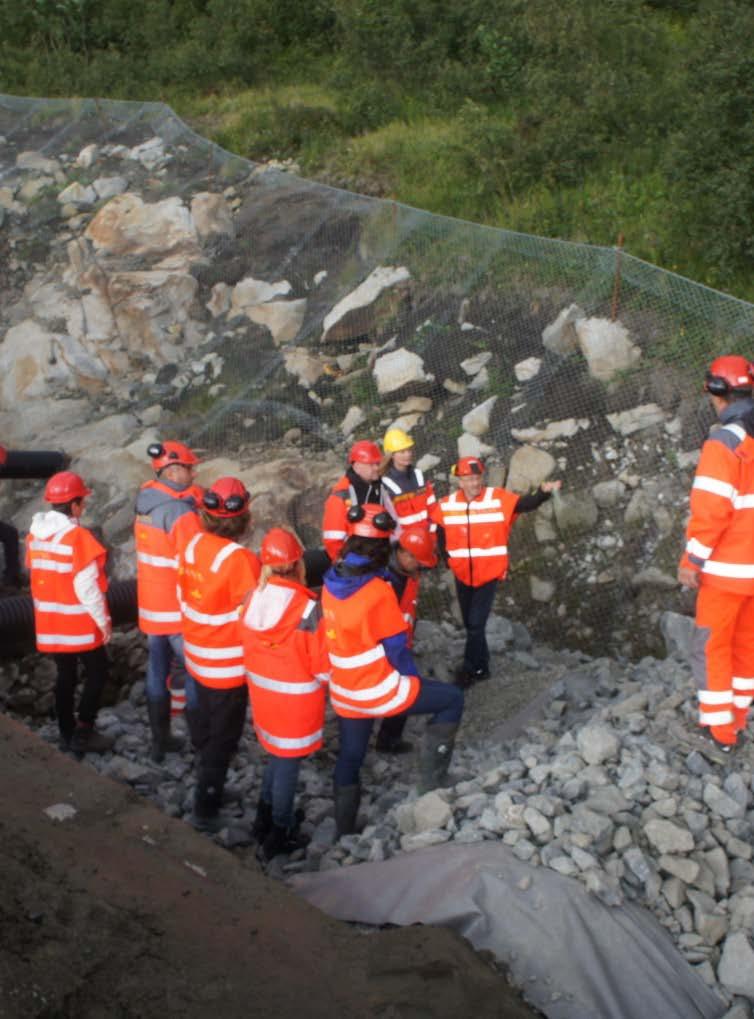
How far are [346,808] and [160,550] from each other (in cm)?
184

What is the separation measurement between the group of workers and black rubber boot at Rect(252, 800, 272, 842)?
10 mm

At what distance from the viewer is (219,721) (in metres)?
5.39

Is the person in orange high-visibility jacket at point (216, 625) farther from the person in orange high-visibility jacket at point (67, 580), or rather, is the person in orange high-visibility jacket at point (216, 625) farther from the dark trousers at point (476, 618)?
the dark trousers at point (476, 618)

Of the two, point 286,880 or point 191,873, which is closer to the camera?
point 191,873

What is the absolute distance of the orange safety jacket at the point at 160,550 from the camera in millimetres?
5941

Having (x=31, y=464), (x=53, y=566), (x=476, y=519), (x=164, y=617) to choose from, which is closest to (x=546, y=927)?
(x=164, y=617)

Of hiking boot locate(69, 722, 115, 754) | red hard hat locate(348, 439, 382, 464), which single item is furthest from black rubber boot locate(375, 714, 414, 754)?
hiking boot locate(69, 722, 115, 754)

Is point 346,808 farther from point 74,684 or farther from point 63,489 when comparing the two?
point 63,489

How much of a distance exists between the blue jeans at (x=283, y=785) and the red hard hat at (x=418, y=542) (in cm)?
200

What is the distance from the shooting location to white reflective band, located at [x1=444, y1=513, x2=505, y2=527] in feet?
21.8

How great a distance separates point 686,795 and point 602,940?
1002 mm

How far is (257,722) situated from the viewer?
5.11 meters

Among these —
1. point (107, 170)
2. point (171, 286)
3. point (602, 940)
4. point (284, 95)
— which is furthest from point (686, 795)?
point (284, 95)

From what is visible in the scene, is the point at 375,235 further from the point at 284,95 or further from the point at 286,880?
the point at 286,880
